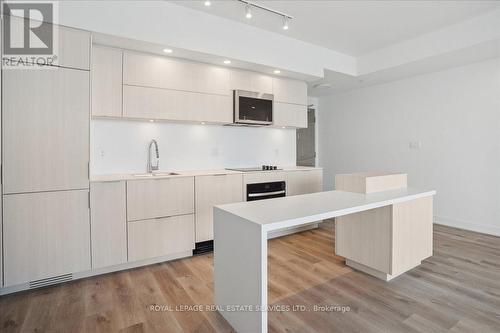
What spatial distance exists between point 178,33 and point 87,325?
2735 millimetres

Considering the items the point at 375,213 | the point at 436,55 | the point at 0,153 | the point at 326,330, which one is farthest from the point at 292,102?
the point at 0,153

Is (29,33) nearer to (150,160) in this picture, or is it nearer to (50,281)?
(150,160)

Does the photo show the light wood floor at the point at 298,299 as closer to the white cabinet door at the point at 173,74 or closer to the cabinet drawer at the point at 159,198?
the cabinet drawer at the point at 159,198

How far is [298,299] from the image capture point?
2113mm

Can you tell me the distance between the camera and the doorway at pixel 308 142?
19.1 ft

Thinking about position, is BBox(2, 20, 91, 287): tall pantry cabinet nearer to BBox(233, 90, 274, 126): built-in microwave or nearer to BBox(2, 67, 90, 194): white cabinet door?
BBox(2, 67, 90, 194): white cabinet door

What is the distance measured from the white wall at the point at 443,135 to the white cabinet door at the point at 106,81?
4.37m

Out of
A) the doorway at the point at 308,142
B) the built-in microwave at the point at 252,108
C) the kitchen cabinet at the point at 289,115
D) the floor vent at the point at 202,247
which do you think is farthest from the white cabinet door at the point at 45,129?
the doorway at the point at 308,142

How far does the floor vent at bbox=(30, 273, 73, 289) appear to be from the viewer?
2.28 m

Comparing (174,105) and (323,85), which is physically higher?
(323,85)

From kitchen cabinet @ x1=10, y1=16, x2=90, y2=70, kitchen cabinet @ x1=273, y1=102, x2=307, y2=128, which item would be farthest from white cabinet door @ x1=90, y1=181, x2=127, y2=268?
kitchen cabinet @ x1=273, y1=102, x2=307, y2=128

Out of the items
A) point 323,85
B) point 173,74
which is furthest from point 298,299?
point 323,85

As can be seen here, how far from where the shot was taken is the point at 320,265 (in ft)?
9.01

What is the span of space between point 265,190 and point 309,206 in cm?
169
